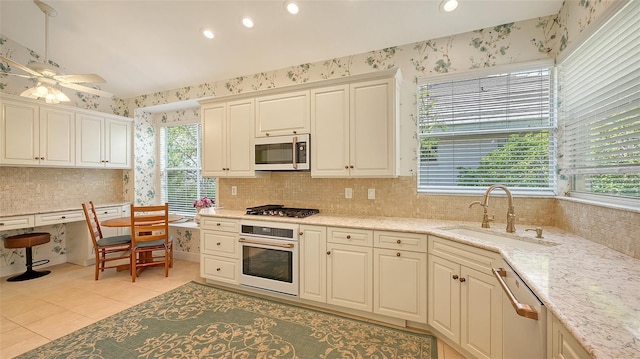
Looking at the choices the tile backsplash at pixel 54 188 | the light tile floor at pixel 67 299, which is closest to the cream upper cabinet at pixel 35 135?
the tile backsplash at pixel 54 188

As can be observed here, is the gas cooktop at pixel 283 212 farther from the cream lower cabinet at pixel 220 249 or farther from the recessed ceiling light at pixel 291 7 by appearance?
the recessed ceiling light at pixel 291 7

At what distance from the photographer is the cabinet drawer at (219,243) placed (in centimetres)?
306

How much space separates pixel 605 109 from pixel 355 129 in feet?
5.88

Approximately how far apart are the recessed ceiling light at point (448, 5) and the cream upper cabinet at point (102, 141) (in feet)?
16.4

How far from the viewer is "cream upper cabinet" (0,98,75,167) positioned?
3.29m

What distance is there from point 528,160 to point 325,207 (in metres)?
2.08

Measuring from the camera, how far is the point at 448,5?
227 cm

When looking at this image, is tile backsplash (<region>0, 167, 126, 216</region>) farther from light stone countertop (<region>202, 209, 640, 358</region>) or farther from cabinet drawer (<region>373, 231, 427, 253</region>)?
light stone countertop (<region>202, 209, 640, 358</region>)

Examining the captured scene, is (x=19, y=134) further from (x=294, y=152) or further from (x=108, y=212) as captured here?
(x=294, y=152)

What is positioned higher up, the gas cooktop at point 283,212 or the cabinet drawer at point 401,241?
the gas cooktop at point 283,212

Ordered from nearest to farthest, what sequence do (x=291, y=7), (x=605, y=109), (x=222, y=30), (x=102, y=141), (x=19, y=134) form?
(x=605, y=109) → (x=291, y=7) → (x=222, y=30) → (x=19, y=134) → (x=102, y=141)

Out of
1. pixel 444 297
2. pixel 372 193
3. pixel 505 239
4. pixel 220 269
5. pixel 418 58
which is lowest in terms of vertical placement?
pixel 220 269

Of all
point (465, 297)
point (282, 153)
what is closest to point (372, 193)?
point (282, 153)

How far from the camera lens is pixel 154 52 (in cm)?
339
